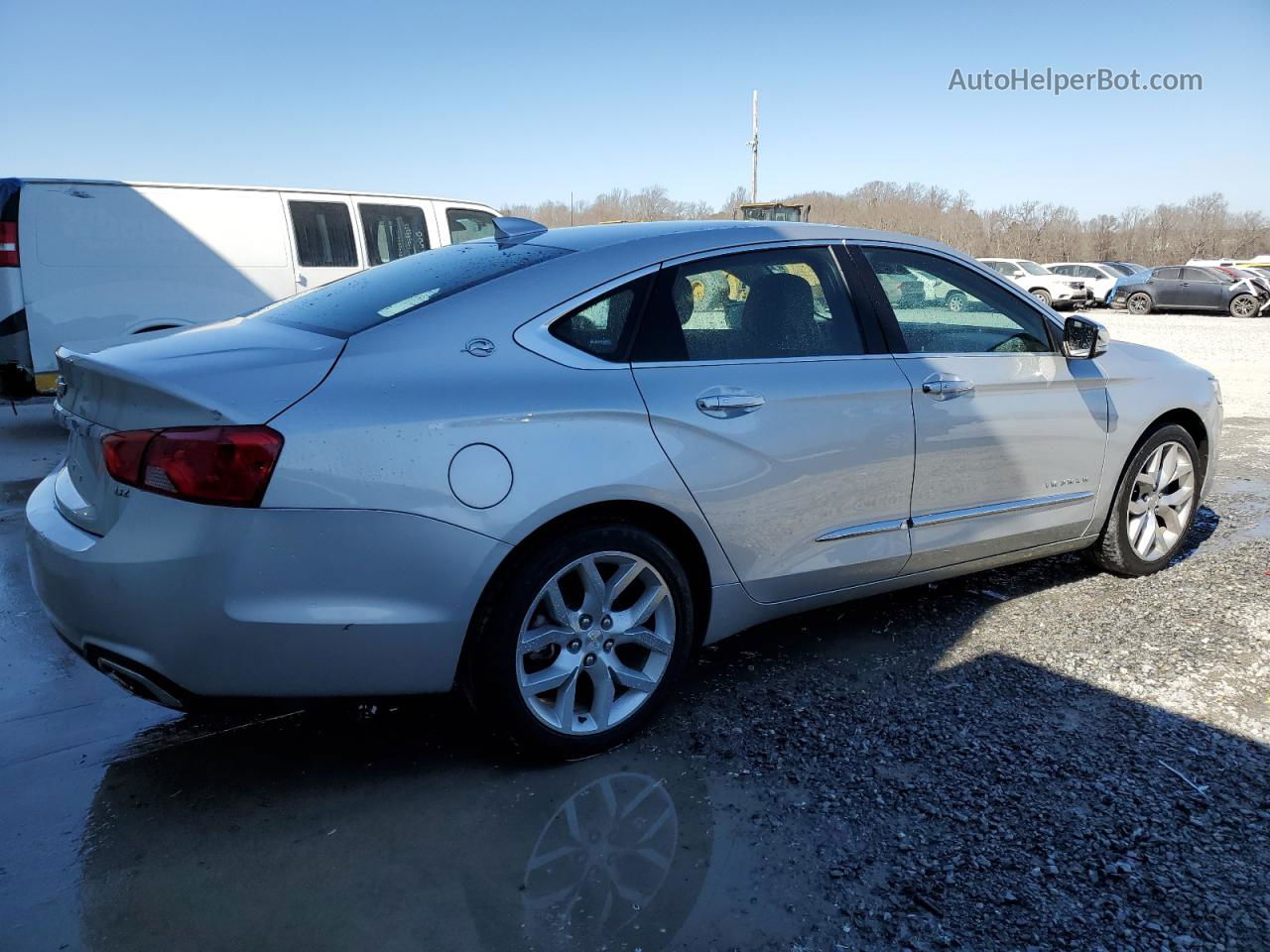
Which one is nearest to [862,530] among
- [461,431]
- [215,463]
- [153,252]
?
[461,431]

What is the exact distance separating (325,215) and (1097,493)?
7466mm

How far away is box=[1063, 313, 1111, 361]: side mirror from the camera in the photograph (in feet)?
12.7

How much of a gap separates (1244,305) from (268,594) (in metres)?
30.6

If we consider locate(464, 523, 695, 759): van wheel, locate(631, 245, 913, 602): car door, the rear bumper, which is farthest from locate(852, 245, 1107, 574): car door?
the rear bumper

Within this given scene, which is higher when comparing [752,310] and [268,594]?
[752,310]

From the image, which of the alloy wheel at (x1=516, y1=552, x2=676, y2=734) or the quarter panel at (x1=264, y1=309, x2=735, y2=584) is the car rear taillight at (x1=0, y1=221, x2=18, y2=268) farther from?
the alloy wheel at (x1=516, y1=552, x2=676, y2=734)

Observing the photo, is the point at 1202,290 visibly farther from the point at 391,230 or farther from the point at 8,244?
the point at 8,244

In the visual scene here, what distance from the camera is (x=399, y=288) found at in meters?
3.00

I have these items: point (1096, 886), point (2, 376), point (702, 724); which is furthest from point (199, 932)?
point (2, 376)

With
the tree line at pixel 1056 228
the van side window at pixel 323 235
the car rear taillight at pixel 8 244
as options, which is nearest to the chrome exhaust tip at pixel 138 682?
the car rear taillight at pixel 8 244

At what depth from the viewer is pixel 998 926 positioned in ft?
7.01

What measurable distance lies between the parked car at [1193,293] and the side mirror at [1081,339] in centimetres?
2727

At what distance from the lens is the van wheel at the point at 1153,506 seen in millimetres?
4215

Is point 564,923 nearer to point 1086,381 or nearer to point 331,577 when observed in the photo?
point 331,577
